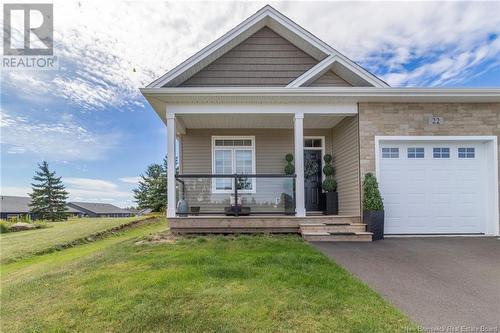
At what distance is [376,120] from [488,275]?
4.56m

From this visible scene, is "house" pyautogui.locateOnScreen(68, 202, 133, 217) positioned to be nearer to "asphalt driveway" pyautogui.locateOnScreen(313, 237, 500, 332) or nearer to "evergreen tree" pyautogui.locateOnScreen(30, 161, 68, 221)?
"evergreen tree" pyautogui.locateOnScreen(30, 161, 68, 221)

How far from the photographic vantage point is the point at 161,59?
1169 cm

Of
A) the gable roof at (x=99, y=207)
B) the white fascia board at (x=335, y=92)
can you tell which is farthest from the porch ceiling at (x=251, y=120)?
the gable roof at (x=99, y=207)

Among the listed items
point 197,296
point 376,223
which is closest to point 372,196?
point 376,223

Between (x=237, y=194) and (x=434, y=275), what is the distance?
4.69 m

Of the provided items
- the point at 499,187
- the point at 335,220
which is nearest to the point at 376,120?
the point at 335,220

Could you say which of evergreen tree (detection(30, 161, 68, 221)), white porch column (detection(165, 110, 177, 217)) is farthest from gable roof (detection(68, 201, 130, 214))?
white porch column (detection(165, 110, 177, 217))

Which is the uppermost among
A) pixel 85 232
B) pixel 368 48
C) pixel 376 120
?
pixel 368 48

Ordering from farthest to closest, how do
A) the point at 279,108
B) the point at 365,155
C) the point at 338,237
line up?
1. the point at 279,108
2. the point at 365,155
3. the point at 338,237

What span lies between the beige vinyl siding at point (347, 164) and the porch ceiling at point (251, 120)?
1.36 feet

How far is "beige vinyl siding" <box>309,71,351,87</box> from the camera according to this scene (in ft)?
28.2

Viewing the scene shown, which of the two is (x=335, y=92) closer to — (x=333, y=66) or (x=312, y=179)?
(x=333, y=66)

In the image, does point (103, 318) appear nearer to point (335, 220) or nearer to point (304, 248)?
point (304, 248)

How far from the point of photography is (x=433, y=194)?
25.9 ft
